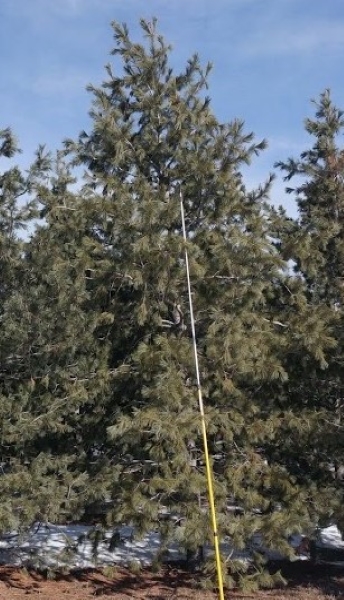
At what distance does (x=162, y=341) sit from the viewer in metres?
8.61

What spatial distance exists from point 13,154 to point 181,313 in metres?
3.69

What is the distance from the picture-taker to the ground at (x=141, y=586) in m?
9.19

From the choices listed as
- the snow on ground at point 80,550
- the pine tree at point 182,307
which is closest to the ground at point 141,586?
the snow on ground at point 80,550

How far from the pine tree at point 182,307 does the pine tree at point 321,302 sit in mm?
409

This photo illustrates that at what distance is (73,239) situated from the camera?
32.7ft

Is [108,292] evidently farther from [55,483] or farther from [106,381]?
[55,483]

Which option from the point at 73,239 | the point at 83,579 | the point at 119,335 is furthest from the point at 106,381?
the point at 83,579

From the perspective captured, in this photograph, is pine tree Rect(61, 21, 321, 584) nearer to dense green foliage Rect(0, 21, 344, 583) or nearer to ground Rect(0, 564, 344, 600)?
dense green foliage Rect(0, 21, 344, 583)

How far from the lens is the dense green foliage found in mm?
8484

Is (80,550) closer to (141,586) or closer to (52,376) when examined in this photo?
(141,586)

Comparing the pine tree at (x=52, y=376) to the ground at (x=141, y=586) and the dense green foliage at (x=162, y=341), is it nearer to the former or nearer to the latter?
the dense green foliage at (x=162, y=341)

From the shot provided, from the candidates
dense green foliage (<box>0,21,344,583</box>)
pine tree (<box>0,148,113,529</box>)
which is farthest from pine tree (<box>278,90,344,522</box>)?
pine tree (<box>0,148,113,529</box>)

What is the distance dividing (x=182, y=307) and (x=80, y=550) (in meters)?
4.99

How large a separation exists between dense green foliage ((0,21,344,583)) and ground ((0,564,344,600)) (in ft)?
2.35
